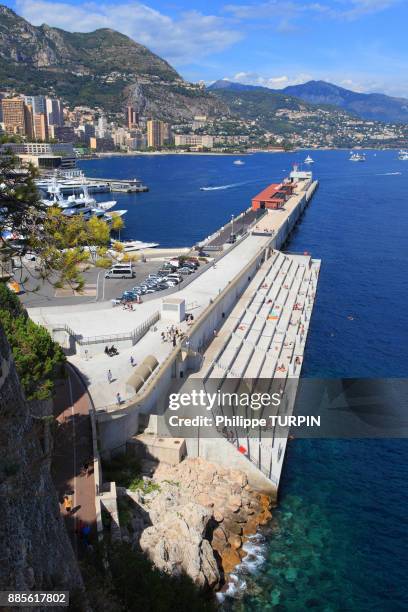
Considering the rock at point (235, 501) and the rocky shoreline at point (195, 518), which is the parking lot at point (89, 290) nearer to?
the rocky shoreline at point (195, 518)

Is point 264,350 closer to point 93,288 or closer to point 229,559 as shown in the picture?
point 93,288

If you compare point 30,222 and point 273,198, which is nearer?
point 30,222

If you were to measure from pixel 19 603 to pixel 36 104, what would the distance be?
205875 millimetres

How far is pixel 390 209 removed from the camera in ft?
253

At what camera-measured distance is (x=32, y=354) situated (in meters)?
16.0

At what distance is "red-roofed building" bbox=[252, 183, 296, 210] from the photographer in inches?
2638

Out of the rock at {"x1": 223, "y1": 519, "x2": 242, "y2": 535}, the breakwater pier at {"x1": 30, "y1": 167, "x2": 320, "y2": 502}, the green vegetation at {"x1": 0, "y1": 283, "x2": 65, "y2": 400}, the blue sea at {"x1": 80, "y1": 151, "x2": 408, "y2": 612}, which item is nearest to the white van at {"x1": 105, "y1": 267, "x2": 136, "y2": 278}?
the breakwater pier at {"x1": 30, "y1": 167, "x2": 320, "y2": 502}

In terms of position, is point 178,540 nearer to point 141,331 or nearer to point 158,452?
point 158,452

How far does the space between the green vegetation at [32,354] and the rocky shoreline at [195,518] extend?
162 inches

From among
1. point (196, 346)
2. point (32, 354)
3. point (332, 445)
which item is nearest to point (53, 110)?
point (196, 346)

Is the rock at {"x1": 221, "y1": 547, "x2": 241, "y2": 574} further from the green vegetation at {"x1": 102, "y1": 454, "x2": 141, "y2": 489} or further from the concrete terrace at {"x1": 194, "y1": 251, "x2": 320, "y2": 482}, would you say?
the green vegetation at {"x1": 102, "y1": 454, "x2": 141, "y2": 489}

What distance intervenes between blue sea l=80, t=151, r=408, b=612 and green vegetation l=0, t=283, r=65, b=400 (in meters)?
7.80

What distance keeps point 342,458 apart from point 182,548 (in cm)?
857

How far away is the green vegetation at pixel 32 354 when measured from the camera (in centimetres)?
1529
